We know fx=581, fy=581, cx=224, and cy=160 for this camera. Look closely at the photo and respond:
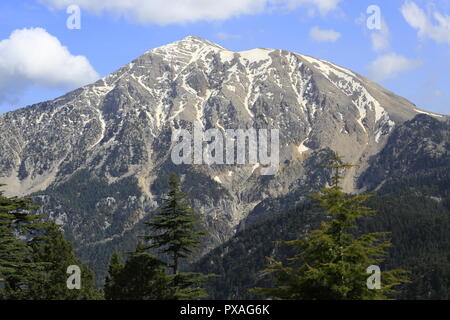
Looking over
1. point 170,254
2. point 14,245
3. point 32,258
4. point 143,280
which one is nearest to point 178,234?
point 170,254

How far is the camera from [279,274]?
2853 centimetres

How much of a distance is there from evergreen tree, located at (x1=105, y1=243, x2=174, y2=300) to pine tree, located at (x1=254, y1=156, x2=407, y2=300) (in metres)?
14.4

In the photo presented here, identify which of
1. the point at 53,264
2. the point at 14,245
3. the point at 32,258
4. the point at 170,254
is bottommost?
the point at 53,264

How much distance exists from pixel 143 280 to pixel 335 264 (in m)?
22.4

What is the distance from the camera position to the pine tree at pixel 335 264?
86.2 feet

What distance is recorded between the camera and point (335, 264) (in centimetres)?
2595

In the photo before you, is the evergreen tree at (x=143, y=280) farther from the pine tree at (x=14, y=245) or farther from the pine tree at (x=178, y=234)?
the pine tree at (x=14, y=245)

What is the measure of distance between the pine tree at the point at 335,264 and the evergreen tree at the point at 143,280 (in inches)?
569

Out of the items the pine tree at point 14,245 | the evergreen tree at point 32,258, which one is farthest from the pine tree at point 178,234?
the pine tree at point 14,245

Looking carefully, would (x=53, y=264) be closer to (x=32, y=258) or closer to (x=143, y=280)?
(x=32, y=258)
